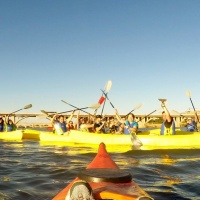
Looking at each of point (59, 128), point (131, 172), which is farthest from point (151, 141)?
point (59, 128)

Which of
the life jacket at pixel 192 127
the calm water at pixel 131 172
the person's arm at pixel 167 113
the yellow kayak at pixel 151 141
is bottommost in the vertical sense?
the calm water at pixel 131 172

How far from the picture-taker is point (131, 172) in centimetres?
674

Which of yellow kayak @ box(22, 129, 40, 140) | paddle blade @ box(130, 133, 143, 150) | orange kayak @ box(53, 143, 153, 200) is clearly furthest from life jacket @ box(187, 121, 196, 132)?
orange kayak @ box(53, 143, 153, 200)

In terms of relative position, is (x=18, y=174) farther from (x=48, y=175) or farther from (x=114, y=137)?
(x=114, y=137)

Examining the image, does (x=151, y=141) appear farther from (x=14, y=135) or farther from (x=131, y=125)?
(x=14, y=135)

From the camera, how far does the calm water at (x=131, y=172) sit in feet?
16.0

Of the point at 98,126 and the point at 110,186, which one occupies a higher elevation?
the point at 98,126

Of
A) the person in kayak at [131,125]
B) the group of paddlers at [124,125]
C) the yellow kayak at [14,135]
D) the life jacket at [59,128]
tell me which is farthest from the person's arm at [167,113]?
the yellow kayak at [14,135]

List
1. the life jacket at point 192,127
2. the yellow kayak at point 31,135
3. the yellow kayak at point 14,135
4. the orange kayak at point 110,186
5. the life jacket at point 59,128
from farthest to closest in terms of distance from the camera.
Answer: the yellow kayak at point 31,135, the life jacket at point 192,127, the yellow kayak at point 14,135, the life jacket at point 59,128, the orange kayak at point 110,186

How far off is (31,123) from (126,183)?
75.2 metres

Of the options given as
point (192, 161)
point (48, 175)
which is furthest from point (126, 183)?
point (192, 161)

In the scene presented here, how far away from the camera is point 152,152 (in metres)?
10.4

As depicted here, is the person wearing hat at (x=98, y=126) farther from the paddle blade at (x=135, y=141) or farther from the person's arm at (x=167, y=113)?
the person's arm at (x=167, y=113)

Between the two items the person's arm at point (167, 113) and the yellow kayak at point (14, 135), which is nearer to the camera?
the person's arm at point (167, 113)
